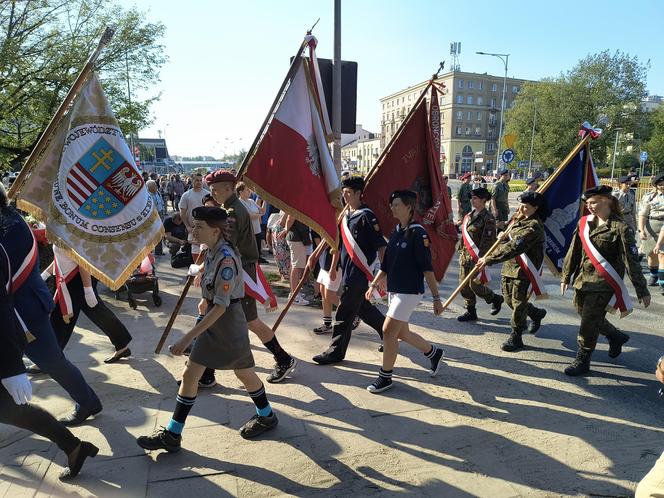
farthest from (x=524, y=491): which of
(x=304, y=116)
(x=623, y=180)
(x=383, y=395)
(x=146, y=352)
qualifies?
(x=623, y=180)

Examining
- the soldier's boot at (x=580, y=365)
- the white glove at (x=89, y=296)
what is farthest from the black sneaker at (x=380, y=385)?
the white glove at (x=89, y=296)

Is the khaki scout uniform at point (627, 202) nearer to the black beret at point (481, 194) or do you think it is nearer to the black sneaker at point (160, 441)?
the black beret at point (481, 194)

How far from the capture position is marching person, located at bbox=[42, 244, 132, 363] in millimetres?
4375

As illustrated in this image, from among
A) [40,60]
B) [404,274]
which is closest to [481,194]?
[404,274]

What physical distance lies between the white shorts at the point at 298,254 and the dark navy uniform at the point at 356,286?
75.7 inches

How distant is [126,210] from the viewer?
167 inches

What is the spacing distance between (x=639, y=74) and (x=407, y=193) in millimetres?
51804

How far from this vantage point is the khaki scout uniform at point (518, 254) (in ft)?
16.6

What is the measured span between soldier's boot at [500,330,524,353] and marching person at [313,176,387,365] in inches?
62.1

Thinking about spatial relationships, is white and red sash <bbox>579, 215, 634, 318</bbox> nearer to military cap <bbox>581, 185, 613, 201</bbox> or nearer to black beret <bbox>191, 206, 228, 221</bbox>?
military cap <bbox>581, 185, 613, 201</bbox>

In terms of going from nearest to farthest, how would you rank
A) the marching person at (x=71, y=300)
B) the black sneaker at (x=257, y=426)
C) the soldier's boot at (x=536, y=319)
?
1. the black sneaker at (x=257, y=426)
2. the marching person at (x=71, y=300)
3. the soldier's boot at (x=536, y=319)

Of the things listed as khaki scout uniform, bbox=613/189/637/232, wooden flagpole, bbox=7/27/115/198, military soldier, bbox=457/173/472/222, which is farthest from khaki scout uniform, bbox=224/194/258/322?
military soldier, bbox=457/173/472/222

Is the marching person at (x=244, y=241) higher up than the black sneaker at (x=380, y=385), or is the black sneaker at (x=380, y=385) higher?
the marching person at (x=244, y=241)

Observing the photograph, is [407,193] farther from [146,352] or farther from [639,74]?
[639,74]
